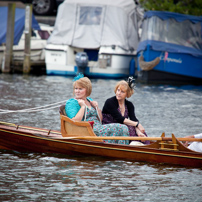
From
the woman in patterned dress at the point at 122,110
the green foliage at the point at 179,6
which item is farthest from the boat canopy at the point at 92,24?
the woman in patterned dress at the point at 122,110

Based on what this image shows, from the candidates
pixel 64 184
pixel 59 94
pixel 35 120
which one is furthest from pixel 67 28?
pixel 64 184

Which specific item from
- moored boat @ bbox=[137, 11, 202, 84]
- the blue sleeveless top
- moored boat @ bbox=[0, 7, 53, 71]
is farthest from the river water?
moored boat @ bbox=[0, 7, 53, 71]

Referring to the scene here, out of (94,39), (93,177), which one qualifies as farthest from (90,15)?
(93,177)

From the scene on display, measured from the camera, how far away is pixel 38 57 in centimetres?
2083

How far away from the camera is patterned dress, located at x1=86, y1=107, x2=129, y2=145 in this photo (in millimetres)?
6730

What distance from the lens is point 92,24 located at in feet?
64.8

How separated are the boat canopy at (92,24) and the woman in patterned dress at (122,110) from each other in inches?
488

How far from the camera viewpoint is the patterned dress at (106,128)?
22.1 feet

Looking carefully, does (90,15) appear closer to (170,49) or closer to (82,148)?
(170,49)

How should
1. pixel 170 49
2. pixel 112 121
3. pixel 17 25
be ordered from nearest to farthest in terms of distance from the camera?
pixel 112 121
pixel 170 49
pixel 17 25

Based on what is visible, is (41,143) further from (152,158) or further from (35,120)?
(35,120)

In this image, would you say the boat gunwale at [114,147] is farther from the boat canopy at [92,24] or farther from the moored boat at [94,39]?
the boat canopy at [92,24]

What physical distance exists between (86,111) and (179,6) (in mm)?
14811

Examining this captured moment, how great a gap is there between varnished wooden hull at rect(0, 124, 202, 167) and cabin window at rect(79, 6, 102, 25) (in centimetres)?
1309
